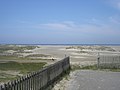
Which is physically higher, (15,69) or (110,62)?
(110,62)

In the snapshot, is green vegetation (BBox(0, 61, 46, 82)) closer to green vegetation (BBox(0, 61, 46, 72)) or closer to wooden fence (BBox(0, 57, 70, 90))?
green vegetation (BBox(0, 61, 46, 72))

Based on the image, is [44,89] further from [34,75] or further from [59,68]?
[59,68]

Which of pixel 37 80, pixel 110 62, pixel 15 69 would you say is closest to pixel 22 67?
pixel 15 69

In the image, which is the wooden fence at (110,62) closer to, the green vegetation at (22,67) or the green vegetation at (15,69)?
the green vegetation at (15,69)

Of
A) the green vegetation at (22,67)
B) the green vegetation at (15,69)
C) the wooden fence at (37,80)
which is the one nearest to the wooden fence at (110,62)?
the green vegetation at (15,69)

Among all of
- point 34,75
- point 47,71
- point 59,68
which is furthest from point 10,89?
point 59,68

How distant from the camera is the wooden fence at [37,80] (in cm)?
1026

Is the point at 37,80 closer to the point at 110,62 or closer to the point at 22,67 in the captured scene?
the point at 110,62

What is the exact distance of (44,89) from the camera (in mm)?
15586

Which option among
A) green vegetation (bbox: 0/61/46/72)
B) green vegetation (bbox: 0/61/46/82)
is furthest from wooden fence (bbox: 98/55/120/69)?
green vegetation (bbox: 0/61/46/72)

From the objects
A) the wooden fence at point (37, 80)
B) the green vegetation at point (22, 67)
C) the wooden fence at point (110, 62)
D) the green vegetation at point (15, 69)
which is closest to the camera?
the wooden fence at point (37, 80)

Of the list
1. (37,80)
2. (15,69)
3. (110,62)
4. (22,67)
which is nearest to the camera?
(37,80)

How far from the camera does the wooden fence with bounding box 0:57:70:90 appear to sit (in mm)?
10258

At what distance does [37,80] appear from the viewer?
13898 millimetres
